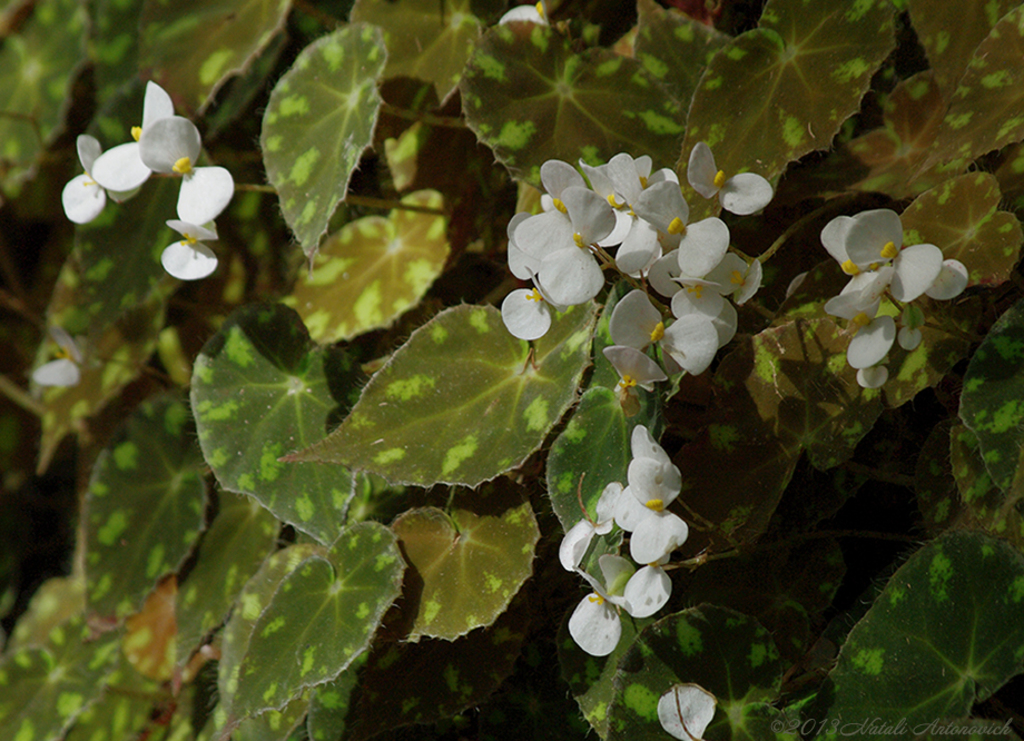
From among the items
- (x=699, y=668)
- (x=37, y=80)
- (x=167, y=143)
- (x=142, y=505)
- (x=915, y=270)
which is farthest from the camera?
(x=37, y=80)

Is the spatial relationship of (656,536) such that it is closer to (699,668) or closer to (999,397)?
(699,668)

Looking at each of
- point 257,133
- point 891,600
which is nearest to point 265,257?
point 257,133

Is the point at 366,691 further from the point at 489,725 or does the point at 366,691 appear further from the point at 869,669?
the point at 869,669

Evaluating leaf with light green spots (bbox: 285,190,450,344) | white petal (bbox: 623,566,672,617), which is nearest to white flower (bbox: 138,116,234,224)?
leaf with light green spots (bbox: 285,190,450,344)

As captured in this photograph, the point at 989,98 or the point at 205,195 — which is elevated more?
the point at 989,98

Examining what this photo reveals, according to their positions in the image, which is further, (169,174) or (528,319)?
(169,174)

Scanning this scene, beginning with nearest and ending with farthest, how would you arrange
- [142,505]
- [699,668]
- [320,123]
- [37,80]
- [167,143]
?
[699,668] → [167,143] → [320,123] → [142,505] → [37,80]

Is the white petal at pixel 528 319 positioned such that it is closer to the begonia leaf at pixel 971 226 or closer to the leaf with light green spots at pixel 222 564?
the begonia leaf at pixel 971 226

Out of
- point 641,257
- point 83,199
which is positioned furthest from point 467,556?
point 83,199
